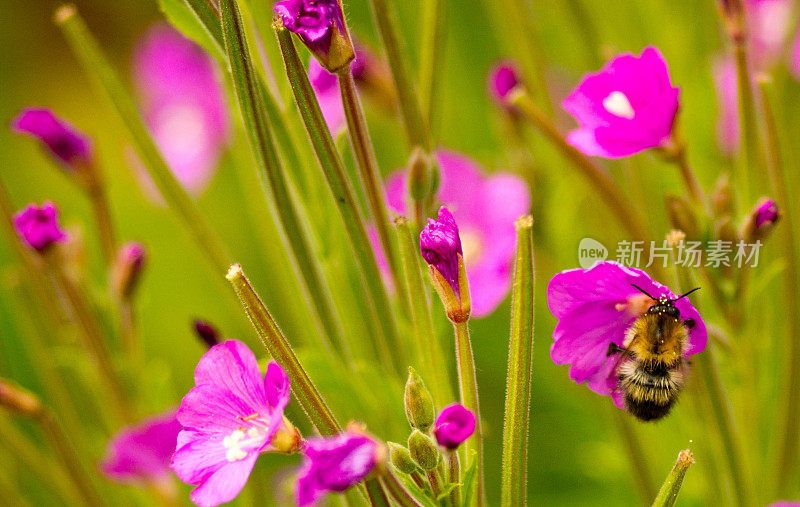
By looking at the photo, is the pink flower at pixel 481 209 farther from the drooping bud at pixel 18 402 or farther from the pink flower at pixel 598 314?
the drooping bud at pixel 18 402

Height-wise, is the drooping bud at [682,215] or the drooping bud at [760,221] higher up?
the drooping bud at [682,215]

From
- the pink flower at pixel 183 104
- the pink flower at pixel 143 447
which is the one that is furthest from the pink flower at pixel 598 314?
the pink flower at pixel 183 104

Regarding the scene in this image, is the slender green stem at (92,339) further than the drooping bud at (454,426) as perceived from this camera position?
Yes

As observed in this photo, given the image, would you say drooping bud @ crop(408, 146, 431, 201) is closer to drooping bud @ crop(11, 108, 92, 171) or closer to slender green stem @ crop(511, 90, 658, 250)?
slender green stem @ crop(511, 90, 658, 250)

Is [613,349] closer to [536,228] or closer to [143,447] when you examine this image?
[536,228]

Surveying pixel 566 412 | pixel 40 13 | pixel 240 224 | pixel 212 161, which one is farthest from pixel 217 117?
Answer: pixel 40 13

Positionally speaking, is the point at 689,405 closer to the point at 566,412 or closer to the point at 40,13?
the point at 566,412
